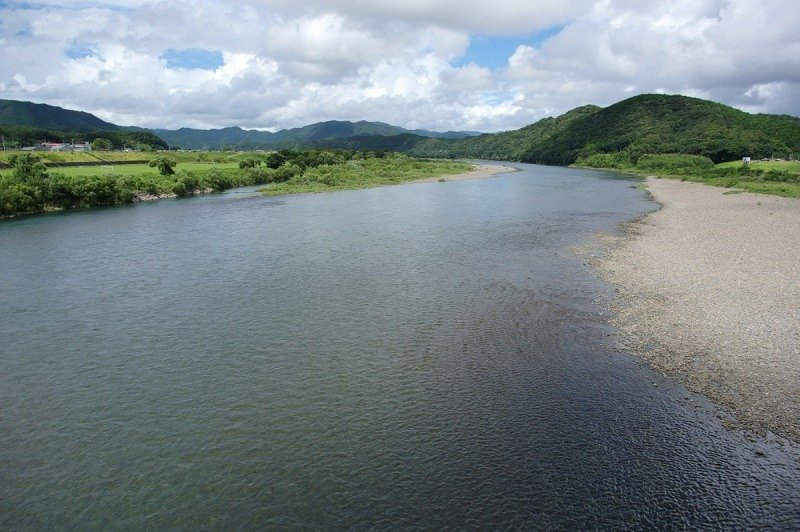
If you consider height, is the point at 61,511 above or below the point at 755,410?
below

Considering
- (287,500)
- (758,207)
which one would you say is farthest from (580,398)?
(758,207)

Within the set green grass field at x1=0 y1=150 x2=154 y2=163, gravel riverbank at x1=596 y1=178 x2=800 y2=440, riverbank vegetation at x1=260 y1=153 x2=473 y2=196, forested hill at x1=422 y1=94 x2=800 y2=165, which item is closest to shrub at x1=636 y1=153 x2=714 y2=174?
forested hill at x1=422 y1=94 x2=800 y2=165

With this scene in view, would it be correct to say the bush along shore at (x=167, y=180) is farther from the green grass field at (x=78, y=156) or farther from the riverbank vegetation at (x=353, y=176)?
the green grass field at (x=78, y=156)

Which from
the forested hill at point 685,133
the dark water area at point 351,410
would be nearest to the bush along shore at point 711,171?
the forested hill at point 685,133

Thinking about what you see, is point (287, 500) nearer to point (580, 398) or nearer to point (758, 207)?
point (580, 398)

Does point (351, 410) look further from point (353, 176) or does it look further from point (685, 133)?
point (685, 133)

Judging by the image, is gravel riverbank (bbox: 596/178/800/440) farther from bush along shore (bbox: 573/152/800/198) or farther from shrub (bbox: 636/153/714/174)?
shrub (bbox: 636/153/714/174)

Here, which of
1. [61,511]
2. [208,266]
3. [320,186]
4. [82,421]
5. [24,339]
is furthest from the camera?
[320,186]
